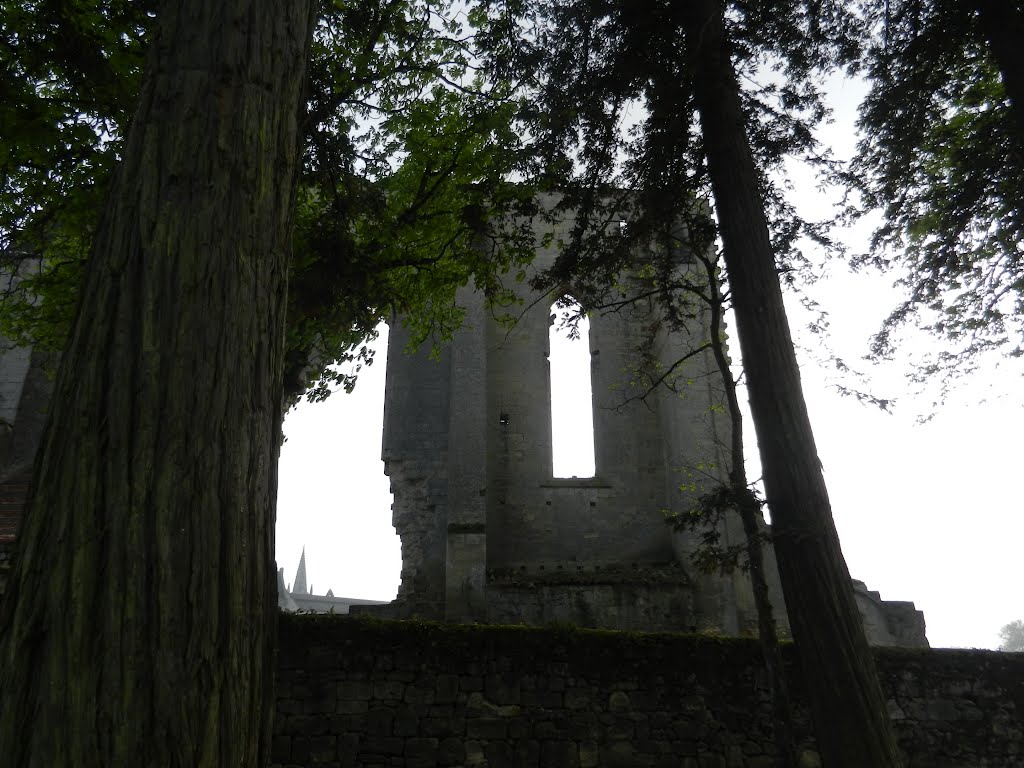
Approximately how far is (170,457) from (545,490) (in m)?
10.6

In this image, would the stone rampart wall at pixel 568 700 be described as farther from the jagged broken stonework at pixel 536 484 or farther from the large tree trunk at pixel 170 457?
the large tree trunk at pixel 170 457

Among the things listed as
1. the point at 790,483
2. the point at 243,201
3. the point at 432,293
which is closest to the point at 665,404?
the point at 432,293

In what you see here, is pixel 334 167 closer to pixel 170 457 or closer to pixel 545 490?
pixel 170 457

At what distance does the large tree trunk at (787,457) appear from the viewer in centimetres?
426

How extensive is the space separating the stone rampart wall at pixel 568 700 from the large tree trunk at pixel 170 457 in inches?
220

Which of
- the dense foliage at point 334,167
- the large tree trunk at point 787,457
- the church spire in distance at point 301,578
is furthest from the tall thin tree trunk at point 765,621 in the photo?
the church spire in distance at point 301,578

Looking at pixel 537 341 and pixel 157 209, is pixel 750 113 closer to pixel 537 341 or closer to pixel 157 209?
pixel 157 209

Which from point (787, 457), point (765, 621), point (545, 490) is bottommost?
point (765, 621)

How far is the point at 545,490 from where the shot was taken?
12.3 meters

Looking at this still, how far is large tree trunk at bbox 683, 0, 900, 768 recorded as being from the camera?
4262 mm

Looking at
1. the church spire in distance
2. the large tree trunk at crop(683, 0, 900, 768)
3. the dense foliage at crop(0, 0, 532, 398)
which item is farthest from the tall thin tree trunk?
the church spire in distance

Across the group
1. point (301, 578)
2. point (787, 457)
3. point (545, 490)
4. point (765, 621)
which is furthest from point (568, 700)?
point (301, 578)

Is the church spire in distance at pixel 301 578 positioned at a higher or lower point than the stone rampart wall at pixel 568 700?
higher

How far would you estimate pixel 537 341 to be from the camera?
13.3 metres
